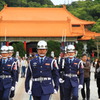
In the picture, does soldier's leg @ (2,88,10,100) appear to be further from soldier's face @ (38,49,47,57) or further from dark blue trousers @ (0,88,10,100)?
soldier's face @ (38,49,47,57)

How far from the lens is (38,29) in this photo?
5978 centimetres

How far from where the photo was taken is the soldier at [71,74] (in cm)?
805

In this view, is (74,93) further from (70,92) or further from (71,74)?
(71,74)

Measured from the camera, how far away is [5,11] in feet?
235

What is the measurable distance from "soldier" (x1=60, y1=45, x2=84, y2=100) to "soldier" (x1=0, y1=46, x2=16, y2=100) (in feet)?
3.80

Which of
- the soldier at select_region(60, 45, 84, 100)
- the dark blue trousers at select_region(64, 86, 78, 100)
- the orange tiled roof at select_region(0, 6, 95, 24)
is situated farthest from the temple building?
the dark blue trousers at select_region(64, 86, 78, 100)

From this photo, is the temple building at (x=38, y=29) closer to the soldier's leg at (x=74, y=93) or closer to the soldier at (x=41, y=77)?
the soldier's leg at (x=74, y=93)

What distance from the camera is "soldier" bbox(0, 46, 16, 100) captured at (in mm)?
7648

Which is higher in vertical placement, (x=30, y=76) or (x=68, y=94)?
(x=30, y=76)

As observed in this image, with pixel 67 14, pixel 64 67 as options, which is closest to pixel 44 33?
pixel 67 14

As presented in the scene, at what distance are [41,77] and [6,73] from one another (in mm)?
1561

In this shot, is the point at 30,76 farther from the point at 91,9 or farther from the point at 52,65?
the point at 91,9

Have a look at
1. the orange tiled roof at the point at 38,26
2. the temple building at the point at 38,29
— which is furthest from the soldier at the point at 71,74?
the orange tiled roof at the point at 38,26

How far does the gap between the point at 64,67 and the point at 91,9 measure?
277 ft
